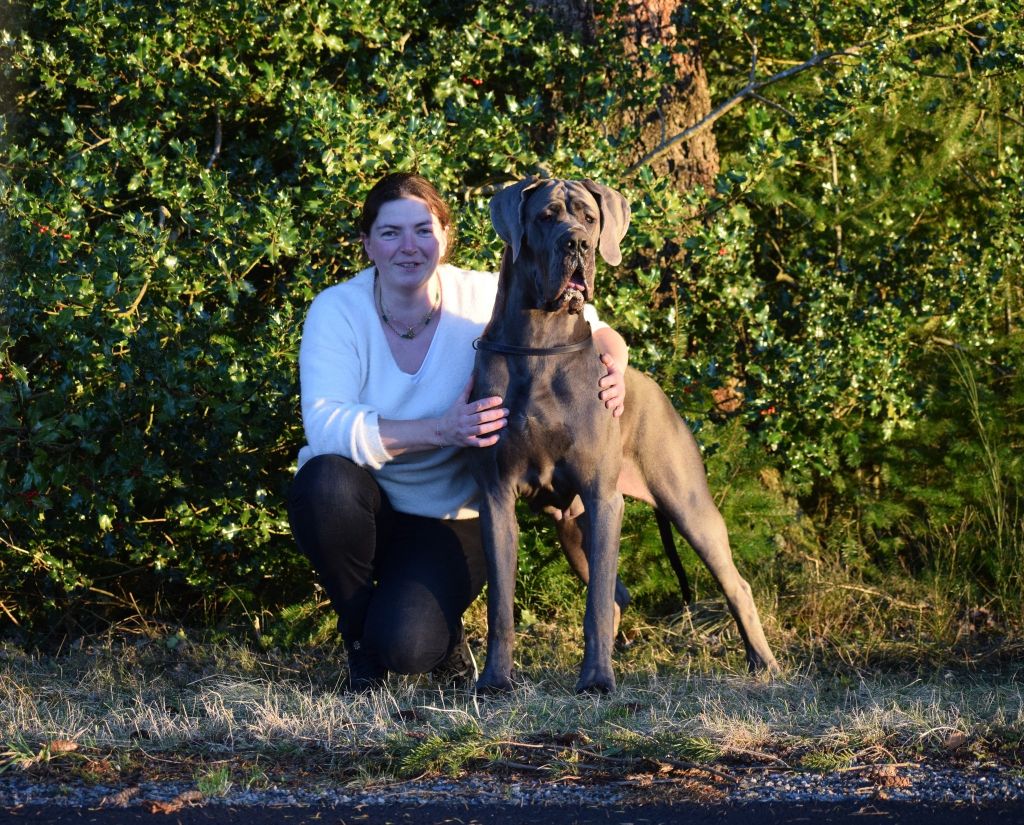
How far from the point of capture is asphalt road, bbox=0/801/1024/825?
2.95 metres

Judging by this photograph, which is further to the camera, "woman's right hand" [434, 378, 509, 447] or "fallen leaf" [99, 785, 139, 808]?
"woman's right hand" [434, 378, 509, 447]

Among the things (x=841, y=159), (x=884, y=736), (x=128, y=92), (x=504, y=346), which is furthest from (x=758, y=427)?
(x=128, y=92)

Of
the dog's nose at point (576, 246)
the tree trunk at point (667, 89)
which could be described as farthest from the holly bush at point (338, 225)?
the dog's nose at point (576, 246)

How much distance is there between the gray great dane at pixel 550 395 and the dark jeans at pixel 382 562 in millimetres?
319

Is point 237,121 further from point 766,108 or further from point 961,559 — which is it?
point 961,559

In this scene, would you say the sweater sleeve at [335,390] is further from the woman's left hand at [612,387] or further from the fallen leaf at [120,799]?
the fallen leaf at [120,799]

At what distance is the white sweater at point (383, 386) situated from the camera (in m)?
4.38

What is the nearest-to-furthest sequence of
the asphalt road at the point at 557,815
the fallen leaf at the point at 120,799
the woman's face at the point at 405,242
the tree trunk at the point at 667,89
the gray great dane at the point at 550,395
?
the asphalt road at the point at 557,815 < the fallen leaf at the point at 120,799 < the gray great dane at the point at 550,395 < the woman's face at the point at 405,242 < the tree trunk at the point at 667,89

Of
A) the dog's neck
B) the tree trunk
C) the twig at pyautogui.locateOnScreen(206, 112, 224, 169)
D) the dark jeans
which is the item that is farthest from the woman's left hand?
the twig at pyautogui.locateOnScreen(206, 112, 224, 169)

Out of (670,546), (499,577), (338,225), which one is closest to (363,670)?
(499,577)

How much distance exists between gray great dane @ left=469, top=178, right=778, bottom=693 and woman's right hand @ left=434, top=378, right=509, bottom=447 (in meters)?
0.04

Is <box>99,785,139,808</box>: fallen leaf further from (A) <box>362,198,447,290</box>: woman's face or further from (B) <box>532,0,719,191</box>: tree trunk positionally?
(B) <box>532,0,719,191</box>: tree trunk

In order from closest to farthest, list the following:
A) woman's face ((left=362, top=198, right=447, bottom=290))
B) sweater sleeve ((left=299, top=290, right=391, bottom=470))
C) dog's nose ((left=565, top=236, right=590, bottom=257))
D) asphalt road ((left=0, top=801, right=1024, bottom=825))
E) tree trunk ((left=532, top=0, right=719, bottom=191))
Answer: asphalt road ((left=0, top=801, right=1024, bottom=825)), dog's nose ((left=565, top=236, right=590, bottom=257)), sweater sleeve ((left=299, top=290, right=391, bottom=470)), woman's face ((left=362, top=198, right=447, bottom=290)), tree trunk ((left=532, top=0, right=719, bottom=191))

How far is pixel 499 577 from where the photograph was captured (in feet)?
14.0
